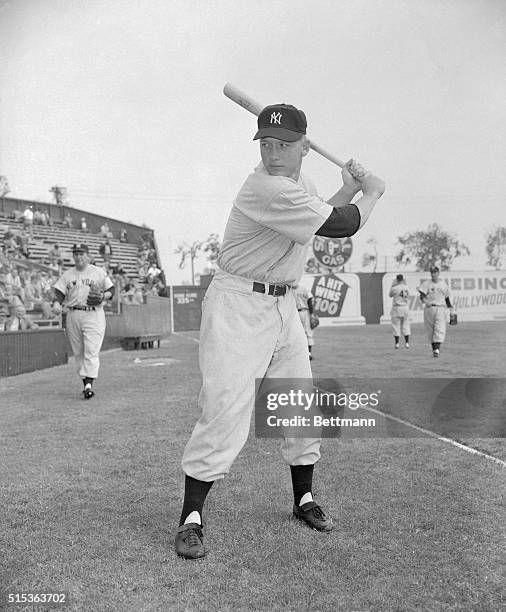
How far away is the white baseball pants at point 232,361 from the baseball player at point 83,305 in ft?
14.4

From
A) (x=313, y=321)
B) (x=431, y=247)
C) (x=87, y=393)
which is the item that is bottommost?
(x=87, y=393)

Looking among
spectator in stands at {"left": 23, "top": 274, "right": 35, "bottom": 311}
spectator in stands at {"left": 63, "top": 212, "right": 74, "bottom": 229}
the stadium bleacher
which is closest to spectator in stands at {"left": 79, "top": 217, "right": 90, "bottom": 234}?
the stadium bleacher

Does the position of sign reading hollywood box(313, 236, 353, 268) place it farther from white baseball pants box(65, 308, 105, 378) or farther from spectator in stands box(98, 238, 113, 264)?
spectator in stands box(98, 238, 113, 264)

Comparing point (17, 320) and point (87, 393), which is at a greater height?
point (17, 320)

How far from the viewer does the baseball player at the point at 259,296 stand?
236 cm

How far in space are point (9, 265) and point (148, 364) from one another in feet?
10.7

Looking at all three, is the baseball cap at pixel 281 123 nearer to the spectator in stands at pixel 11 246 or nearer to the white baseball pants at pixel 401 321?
the white baseball pants at pixel 401 321

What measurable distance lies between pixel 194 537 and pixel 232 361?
67cm

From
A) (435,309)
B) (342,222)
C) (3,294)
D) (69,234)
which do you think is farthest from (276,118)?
(69,234)

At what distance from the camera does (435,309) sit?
11.5 metres

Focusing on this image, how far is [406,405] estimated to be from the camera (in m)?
5.50

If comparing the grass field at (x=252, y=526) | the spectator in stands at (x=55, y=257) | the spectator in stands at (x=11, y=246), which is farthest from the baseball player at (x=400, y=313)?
the spectator in stands at (x=11, y=246)

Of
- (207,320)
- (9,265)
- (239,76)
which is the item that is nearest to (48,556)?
(207,320)

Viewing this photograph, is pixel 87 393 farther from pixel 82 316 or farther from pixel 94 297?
pixel 94 297
